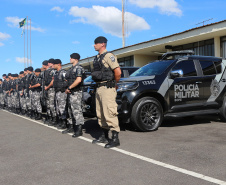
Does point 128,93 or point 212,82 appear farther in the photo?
point 212,82

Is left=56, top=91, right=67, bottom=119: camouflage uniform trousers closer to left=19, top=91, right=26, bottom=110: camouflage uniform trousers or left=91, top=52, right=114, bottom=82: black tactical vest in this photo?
left=91, top=52, right=114, bottom=82: black tactical vest

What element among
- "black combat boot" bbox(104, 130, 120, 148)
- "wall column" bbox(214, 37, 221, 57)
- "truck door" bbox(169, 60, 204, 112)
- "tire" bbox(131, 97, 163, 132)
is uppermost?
"wall column" bbox(214, 37, 221, 57)

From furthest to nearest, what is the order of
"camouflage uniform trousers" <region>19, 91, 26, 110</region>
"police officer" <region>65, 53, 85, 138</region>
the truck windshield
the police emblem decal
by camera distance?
"camouflage uniform trousers" <region>19, 91, 26, 110</region>, the police emblem decal, the truck windshield, "police officer" <region>65, 53, 85, 138</region>

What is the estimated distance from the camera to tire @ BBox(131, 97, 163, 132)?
5.96 meters

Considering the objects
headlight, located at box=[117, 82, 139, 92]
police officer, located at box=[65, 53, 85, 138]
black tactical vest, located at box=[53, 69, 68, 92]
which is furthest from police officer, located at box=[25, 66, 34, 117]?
headlight, located at box=[117, 82, 139, 92]

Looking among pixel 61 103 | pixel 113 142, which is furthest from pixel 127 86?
pixel 61 103

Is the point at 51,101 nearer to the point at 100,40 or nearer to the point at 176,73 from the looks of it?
the point at 100,40

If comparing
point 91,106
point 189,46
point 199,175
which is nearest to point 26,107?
point 91,106

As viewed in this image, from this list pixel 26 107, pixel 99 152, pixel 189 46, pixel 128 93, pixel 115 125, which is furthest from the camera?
pixel 189 46

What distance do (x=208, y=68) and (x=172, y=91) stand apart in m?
1.43

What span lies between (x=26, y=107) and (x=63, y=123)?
405cm

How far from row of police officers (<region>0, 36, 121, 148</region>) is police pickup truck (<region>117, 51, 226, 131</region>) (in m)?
0.95

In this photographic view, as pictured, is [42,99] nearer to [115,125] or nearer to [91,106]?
[91,106]

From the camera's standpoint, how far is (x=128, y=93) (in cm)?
594
